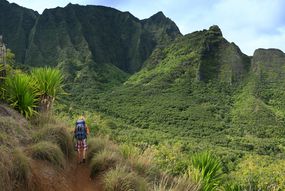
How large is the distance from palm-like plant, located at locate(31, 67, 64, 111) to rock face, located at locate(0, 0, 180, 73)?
11554 centimetres

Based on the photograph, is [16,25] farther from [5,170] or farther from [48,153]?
[5,170]

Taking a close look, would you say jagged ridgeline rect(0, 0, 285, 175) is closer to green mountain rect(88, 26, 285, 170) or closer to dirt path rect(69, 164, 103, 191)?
green mountain rect(88, 26, 285, 170)

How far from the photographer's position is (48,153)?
24.8 feet

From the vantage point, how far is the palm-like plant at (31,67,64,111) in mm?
10539

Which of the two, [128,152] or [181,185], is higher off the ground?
[128,152]

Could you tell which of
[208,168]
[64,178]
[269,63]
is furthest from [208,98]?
[64,178]

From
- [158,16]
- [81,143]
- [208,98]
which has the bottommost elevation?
[81,143]

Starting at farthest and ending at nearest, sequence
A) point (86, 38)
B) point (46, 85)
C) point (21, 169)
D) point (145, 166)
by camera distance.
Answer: point (86, 38), point (46, 85), point (145, 166), point (21, 169)

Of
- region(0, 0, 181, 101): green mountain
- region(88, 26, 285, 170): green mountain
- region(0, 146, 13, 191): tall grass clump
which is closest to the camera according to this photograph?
region(0, 146, 13, 191): tall grass clump

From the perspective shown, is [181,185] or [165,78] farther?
[165,78]

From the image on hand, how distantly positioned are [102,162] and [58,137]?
0.99 meters

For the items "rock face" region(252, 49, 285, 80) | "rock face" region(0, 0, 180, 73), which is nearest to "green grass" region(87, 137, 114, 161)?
"rock face" region(252, 49, 285, 80)

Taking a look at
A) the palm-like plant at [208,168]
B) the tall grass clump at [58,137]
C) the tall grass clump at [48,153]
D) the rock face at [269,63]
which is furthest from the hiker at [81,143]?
the rock face at [269,63]

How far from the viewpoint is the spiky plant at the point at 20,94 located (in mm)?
9586
